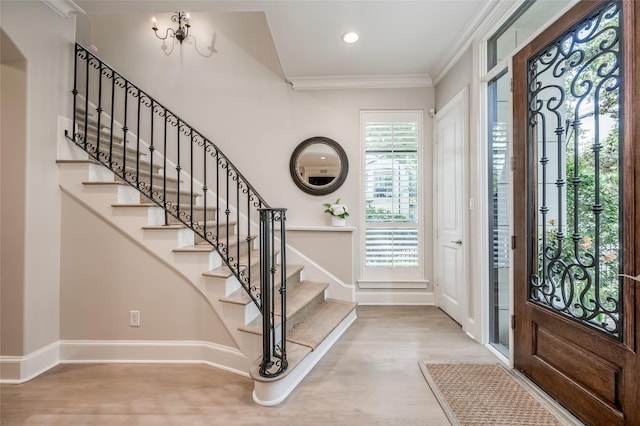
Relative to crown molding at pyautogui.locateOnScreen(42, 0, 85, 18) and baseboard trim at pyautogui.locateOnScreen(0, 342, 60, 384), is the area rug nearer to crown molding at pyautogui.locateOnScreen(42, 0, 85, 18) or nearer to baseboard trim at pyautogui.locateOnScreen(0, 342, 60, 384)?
baseboard trim at pyautogui.locateOnScreen(0, 342, 60, 384)

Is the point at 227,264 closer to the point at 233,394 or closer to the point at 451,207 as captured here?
the point at 233,394

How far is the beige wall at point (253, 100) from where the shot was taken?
12.0 ft

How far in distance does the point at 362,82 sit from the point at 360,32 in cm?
93

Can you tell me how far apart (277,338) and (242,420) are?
22.4 inches

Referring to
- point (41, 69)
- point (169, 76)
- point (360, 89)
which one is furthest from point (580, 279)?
point (169, 76)

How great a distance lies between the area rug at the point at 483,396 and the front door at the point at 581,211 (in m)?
0.17

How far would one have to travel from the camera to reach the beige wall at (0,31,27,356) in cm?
211

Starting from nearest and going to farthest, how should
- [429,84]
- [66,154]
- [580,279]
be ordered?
[580,279] < [66,154] < [429,84]

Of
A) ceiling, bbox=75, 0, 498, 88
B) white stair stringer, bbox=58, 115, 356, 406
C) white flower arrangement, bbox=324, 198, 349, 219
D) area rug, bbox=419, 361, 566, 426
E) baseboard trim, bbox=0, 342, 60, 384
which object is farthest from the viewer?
white flower arrangement, bbox=324, 198, 349, 219

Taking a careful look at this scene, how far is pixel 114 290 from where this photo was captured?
2.39m

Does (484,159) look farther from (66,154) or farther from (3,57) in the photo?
(3,57)

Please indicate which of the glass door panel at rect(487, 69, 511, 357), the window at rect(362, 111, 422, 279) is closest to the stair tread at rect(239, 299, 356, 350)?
the window at rect(362, 111, 422, 279)

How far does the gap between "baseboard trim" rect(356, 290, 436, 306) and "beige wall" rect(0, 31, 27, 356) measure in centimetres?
318

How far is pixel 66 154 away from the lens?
240cm
